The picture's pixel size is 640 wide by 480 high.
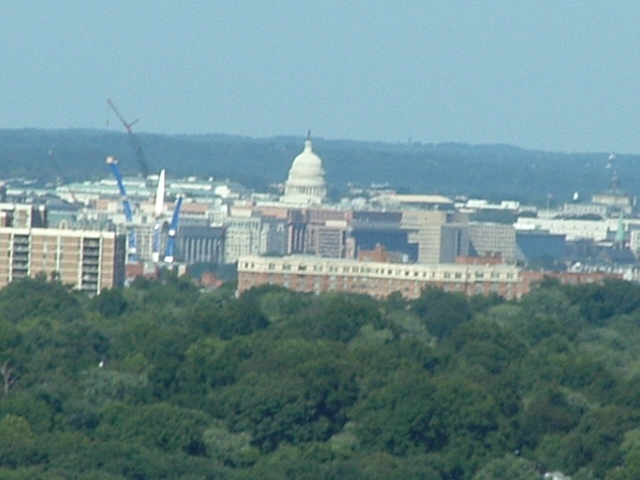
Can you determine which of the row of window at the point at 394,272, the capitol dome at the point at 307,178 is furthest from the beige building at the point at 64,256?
the capitol dome at the point at 307,178

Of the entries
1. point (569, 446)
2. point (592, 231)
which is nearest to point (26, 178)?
point (592, 231)

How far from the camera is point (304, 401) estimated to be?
4606cm

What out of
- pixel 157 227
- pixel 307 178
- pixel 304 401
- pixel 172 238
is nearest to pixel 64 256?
pixel 172 238

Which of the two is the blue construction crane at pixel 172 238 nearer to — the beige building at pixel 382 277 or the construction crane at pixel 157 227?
the construction crane at pixel 157 227

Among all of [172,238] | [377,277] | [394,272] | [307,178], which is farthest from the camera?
[307,178]

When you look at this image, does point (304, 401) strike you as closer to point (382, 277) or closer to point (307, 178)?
point (382, 277)

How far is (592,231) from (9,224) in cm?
8468

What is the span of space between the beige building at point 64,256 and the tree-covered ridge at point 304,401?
87.4 feet

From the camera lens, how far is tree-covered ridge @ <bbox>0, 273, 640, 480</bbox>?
41.7m

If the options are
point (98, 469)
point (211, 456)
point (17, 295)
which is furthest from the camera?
point (17, 295)

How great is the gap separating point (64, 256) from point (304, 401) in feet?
148

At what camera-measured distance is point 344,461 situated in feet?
138

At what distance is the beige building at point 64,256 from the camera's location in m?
90.0

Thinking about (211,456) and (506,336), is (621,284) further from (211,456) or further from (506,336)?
(211,456)
